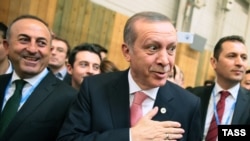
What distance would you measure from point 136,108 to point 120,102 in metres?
0.09

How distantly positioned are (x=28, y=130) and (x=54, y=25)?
Answer: 3.47 m

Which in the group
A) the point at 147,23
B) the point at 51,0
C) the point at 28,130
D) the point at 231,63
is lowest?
the point at 28,130

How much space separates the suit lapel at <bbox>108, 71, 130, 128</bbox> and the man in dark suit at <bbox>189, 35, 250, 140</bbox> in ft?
3.93

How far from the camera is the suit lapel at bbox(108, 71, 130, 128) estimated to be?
5.41 ft

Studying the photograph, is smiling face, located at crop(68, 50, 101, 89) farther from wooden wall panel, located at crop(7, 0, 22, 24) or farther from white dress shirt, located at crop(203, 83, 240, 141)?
wooden wall panel, located at crop(7, 0, 22, 24)

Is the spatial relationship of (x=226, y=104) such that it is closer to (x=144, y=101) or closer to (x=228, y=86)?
(x=228, y=86)

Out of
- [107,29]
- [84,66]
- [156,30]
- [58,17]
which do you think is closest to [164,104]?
[156,30]

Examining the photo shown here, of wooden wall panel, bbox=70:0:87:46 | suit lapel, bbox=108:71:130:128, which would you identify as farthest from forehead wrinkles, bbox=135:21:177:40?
wooden wall panel, bbox=70:0:87:46

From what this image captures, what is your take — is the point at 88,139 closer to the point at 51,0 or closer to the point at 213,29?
the point at 51,0

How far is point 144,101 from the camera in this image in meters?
1.70

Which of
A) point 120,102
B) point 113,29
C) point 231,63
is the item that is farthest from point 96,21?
point 120,102

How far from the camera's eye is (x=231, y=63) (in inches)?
115

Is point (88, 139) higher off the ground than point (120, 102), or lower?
lower

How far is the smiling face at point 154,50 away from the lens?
5.12ft
